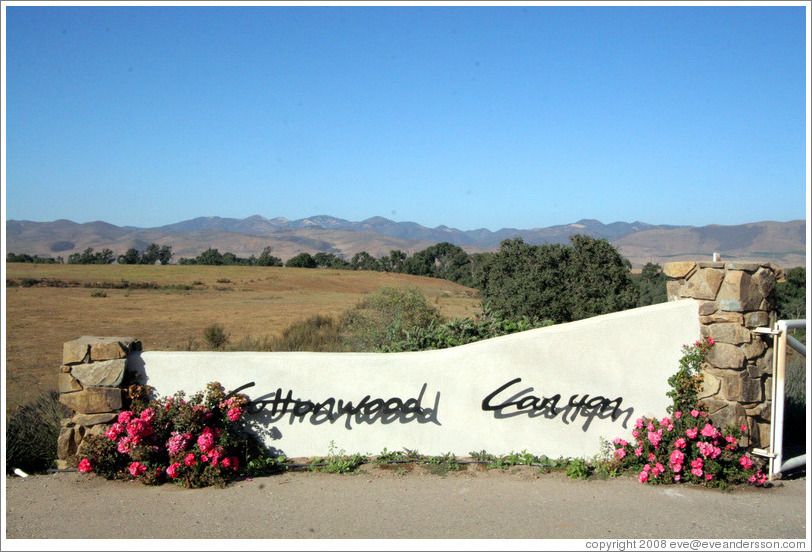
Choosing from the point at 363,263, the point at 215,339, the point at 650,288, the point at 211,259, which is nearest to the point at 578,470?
the point at 215,339

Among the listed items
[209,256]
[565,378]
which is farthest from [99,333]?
[209,256]

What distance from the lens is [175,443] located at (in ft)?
20.4

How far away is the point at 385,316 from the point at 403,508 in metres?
7.33

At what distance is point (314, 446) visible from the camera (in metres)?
6.76

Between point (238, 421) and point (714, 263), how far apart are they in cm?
533

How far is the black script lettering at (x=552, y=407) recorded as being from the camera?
6715mm

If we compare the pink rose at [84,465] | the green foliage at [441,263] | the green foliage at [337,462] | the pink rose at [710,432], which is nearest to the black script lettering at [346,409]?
the green foliage at [337,462]

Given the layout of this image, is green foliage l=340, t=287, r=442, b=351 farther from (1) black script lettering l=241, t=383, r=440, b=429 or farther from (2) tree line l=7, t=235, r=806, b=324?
(1) black script lettering l=241, t=383, r=440, b=429

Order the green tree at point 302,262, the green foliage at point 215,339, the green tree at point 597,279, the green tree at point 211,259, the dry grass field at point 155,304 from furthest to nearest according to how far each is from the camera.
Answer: the green tree at point 211,259
the green tree at point 302,262
the dry grass field at point 155,304
the green foliage at point 215,339
the green tree at point 597,279

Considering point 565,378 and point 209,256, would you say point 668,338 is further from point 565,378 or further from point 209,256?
point 209,256

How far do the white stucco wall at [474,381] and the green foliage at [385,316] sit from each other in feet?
16.3

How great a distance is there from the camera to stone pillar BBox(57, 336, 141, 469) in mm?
6516

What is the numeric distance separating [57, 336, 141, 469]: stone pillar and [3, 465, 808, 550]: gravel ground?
0.38 metres

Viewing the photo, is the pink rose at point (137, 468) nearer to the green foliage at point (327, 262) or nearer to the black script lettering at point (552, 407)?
the black script lettering at point (552, 407)
